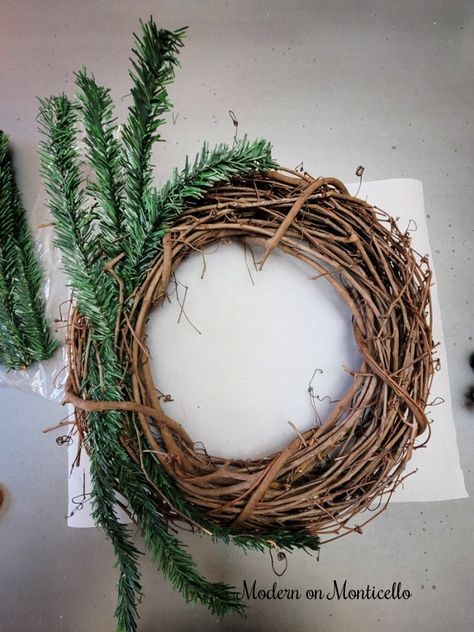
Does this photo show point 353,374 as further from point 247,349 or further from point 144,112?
point 144,112

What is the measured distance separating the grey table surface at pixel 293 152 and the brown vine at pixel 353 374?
20cm

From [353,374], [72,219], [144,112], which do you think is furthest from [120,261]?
[353,374]

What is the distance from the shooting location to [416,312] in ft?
2.31

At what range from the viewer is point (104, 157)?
2.06 feet

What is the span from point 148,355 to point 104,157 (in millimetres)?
298

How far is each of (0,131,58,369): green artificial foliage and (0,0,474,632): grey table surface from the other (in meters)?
0.08

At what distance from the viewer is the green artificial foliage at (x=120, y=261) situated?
2.05 ft

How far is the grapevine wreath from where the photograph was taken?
639 millimetres

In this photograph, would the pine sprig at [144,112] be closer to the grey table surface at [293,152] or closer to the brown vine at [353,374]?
the brown vine at [353,374]

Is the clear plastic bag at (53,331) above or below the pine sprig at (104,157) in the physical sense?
below

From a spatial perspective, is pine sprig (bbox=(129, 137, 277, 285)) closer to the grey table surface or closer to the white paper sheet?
the white paper sheet

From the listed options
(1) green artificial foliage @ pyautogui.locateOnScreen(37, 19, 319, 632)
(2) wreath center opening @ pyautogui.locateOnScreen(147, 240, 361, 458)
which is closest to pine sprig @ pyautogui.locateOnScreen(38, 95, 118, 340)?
(1) green artificial foliage @ pyautogui.locateOnScreen(37, 19, 319, 632)

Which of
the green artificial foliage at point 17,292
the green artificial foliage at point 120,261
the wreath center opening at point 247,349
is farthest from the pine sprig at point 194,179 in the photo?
the green artificial foliage at point 17,292

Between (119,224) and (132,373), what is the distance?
23 centimetres
